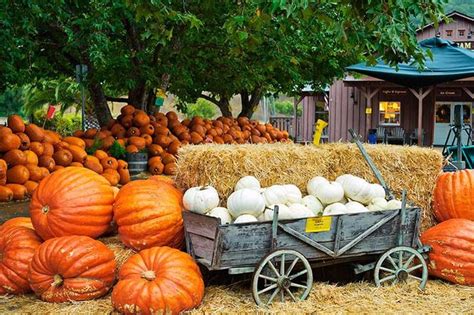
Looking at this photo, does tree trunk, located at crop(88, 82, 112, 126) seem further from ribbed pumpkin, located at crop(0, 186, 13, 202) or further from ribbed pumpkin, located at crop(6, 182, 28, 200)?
ribbed pumpkin, located at crop(0, 186, 13, 202)

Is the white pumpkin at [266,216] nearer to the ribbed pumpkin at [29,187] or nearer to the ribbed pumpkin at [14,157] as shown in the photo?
the ribbed pumpkin at [29,187]

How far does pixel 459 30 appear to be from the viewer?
26.2 metres

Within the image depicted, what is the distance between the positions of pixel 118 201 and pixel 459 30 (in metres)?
24.9

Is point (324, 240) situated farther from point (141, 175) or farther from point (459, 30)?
point (459, 30)

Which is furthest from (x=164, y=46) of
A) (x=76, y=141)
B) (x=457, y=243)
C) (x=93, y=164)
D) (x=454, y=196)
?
(x=457, y=243)

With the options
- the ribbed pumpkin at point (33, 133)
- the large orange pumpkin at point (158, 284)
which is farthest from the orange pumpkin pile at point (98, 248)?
the ribbed pumpkin at point (33, 133)

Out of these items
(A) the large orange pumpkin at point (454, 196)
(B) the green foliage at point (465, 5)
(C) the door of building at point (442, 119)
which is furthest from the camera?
(B) the green foliage at point (465, 5)

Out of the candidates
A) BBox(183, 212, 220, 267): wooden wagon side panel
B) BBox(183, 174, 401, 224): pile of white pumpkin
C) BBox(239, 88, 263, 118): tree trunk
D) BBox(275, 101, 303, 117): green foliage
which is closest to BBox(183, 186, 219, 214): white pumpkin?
BBox(183, 174, 401, 224): pile of white pumpkin

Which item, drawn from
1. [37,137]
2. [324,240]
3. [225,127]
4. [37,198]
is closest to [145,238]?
[37,198]

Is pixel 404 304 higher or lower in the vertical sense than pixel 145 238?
lower

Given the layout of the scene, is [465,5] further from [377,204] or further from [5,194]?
[377,204]

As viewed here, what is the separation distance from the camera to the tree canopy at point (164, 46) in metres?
7.25

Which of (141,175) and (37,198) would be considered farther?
(141,175)

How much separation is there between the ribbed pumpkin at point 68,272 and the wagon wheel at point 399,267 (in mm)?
1974
